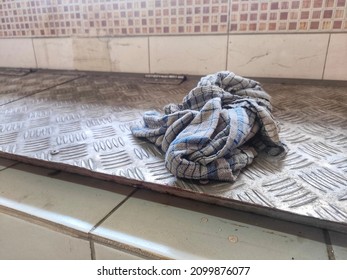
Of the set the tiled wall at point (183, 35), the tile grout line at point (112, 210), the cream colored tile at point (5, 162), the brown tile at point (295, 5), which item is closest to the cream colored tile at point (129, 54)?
the tiled wall at point (183, 35)

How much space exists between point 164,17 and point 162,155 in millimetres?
1189

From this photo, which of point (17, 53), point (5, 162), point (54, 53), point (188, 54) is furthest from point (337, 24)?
point (17, 53)

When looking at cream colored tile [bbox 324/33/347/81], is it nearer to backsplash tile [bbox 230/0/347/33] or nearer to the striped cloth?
backsplash tile [bbox 230/0/347/33]

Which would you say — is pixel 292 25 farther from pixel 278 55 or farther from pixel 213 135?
pixel 213 135

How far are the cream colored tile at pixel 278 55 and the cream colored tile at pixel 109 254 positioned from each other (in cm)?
130

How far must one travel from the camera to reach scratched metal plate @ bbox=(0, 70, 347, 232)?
1.83ft

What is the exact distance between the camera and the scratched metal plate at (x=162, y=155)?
56 centimetres

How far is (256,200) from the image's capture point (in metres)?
0.55

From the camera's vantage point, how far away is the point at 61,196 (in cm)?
64

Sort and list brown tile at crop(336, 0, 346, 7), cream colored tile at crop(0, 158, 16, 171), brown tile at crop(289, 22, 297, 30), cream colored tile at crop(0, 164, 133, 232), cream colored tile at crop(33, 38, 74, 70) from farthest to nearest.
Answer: cream colored tile at crop(33, 38, 74, 70), brown tile at crop(289, 22, 297, 30), brown tile at crop(336, 0, 346, 7), cream colored tile at crop(0, 158, 16, 171), cream colored tile at crop(0, 164, 133, 232)

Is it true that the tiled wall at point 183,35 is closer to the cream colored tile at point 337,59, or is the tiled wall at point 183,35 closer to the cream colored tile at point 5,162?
the cream colored tile at point 337,59

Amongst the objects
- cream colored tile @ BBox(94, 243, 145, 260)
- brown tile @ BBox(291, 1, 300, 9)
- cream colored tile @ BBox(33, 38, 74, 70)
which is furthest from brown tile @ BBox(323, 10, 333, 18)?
cream colored tile @ BBox(33, 38, 74, 70)

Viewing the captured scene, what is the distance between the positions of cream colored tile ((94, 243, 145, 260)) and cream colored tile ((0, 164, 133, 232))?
4 centimetres

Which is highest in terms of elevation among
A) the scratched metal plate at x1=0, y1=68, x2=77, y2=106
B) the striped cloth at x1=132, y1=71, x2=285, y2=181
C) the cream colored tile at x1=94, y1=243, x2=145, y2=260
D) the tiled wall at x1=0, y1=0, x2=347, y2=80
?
the tiled wall at x1=0, y1=0, x2=347, y2=80
